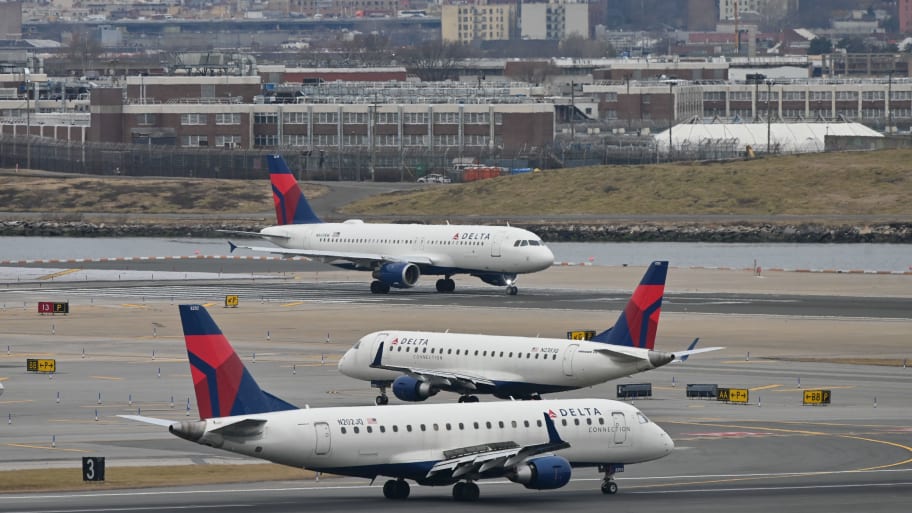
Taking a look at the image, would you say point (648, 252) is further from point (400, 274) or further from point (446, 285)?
point (400, 274)

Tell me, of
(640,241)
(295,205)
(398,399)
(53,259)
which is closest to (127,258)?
(53,259)

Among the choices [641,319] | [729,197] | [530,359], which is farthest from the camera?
[729,197]

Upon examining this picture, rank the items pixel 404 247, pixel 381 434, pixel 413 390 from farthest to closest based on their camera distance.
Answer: pixel 404 247 < pixel 413 390 < pixel 381 434

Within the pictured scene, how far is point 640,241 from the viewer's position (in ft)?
576

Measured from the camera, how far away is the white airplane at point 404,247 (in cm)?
11669

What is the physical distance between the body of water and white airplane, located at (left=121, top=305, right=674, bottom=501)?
9854 centimetres

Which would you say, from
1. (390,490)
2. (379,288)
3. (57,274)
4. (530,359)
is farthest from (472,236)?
(390,490)

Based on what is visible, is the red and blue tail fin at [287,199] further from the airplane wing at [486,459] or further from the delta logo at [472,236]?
the airplane wing at [486,459]

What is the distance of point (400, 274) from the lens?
388ft

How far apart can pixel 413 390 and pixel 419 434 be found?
683 inches

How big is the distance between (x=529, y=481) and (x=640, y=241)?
125306 millimetres

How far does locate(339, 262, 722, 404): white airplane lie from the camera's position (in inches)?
2689

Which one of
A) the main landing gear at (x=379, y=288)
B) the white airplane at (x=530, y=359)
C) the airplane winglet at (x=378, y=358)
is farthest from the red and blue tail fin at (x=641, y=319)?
the main landing gear at (x=379, y=288)

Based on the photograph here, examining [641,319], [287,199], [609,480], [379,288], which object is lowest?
[379,288]
